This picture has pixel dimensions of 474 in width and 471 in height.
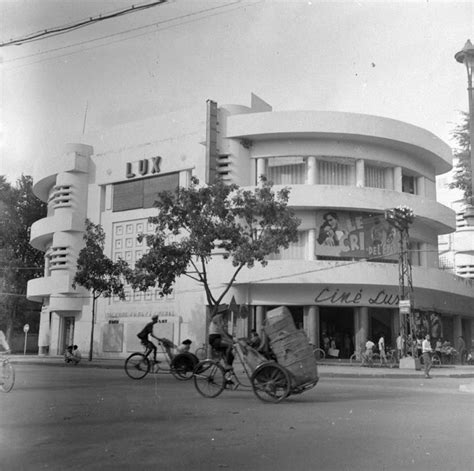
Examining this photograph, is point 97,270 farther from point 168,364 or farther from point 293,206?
point 168,364

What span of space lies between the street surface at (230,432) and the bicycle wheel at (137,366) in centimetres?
290

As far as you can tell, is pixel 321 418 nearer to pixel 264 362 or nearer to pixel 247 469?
pixel 264 362

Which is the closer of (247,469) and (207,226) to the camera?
(247,469)

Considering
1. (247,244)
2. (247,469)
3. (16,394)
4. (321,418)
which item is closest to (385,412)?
(321,418)

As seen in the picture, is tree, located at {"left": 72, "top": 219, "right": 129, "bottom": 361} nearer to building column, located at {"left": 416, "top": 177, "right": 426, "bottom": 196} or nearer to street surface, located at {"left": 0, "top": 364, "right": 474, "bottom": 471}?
street surface, located at {"left": 0, "top": 364, "right": 474, "bottom": 471}

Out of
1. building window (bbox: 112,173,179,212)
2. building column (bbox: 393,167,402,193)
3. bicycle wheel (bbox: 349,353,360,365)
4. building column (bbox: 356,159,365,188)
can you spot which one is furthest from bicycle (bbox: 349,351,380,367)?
building window (bbox: 112,173,179,212)

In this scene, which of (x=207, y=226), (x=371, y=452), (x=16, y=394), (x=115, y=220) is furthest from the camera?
(x=115, y=220)

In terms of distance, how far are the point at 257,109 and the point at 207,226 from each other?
1260 centimetres

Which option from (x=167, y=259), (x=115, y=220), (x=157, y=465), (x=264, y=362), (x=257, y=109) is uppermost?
(x=257, y=109)

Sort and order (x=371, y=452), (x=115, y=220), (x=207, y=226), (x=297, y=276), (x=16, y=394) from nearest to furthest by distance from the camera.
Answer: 1. (x=371, y=452)
2. (x=16, y=394)
3. (x=207, y=226)
4. (x=297, y=276)
5. (x=115, y=220)

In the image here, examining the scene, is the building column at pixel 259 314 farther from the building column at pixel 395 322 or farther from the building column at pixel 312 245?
the building column at pixel 395 322

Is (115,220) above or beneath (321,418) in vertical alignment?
above

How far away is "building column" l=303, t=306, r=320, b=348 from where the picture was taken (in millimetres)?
27984

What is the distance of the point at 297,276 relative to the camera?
2752 centimetres
